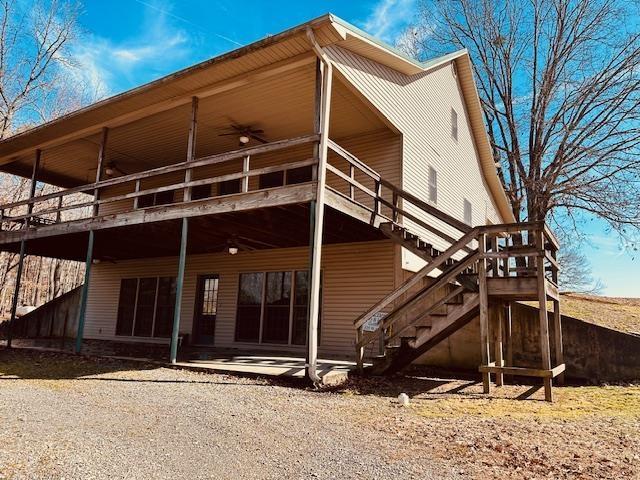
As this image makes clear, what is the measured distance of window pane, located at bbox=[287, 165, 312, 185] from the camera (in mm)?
13607

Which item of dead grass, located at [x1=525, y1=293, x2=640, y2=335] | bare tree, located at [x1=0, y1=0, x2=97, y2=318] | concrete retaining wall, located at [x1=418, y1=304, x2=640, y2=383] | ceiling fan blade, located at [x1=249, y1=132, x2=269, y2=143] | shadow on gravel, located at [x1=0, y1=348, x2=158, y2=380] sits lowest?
shadow on gravel, located at [x1=0, y1=348, x2=158, y2=380]

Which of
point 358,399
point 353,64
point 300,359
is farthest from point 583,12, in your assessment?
point 358,399

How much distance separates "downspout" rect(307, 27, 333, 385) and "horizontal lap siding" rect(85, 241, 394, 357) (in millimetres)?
3749

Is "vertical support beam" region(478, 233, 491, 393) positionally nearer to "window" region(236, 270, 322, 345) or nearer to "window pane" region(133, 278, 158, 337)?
"window" region(236, 270, 322, 345)

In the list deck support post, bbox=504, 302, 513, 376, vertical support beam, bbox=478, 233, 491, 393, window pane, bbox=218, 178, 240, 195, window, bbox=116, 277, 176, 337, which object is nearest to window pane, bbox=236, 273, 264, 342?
window pane, bbox=218, 178, 240, 195

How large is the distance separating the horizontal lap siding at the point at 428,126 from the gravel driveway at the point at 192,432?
22.0 ft

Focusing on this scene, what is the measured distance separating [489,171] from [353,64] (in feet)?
39.4

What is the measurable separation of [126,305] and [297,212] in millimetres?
10851

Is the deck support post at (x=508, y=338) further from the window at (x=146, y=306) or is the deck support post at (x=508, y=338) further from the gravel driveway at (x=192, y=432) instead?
the window at (x=146, y=306)

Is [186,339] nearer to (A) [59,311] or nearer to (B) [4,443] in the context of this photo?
(A) [59,311]

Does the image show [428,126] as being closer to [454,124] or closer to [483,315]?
[454,124]

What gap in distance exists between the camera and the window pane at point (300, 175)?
44.6 ft

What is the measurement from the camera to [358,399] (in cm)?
677

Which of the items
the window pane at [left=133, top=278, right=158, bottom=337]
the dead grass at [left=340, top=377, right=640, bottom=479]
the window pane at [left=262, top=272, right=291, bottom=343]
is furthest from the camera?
the window pane at [left=133, top=278, right=158, bottom=337]
